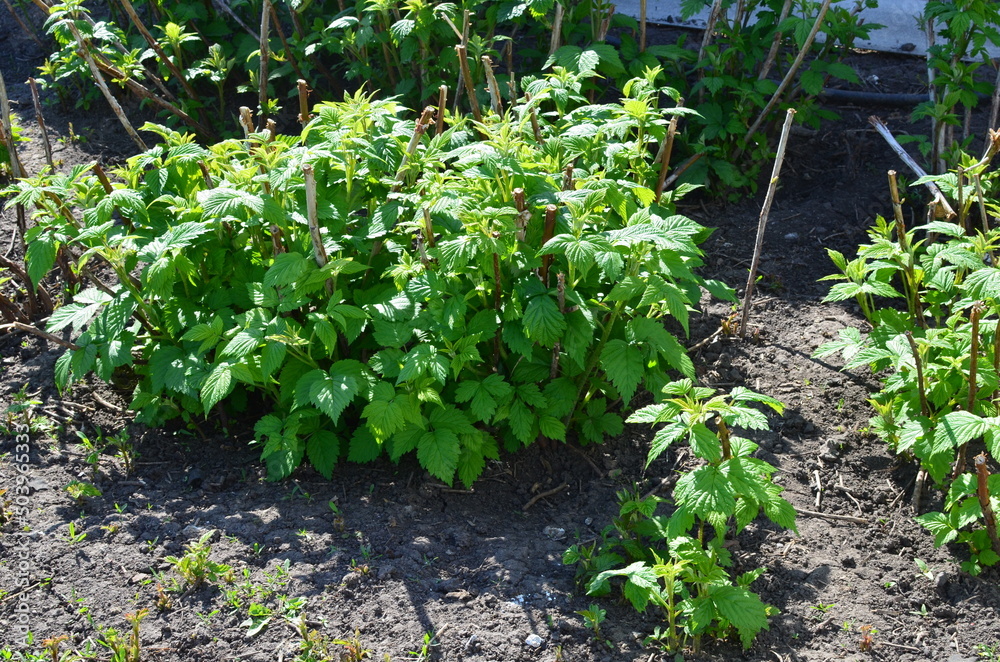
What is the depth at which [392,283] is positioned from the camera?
329cm

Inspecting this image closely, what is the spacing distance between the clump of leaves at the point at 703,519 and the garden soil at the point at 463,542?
124 millimetres

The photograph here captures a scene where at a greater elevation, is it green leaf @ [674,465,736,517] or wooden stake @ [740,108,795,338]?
wooden stake @ [740,108,795,338]

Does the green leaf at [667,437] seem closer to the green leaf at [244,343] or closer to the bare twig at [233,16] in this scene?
the green leaf at [244,343]

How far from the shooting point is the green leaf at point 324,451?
3215 millimetres

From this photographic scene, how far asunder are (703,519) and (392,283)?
1.46 metres

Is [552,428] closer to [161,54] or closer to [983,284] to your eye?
[983,284]

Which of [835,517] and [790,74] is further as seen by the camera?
[790,74]

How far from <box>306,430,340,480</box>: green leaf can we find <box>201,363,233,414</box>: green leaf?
1.47 feet

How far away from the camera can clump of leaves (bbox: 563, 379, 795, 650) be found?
257 cm

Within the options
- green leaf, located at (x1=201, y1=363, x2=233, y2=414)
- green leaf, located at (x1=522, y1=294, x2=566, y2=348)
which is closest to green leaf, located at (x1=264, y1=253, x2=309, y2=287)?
green leaf, located at (x1=201, y1=363, x2=233, y2=414)

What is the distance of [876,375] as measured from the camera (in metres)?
3.71

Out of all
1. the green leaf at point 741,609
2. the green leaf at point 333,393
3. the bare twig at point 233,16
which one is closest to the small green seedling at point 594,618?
the green leaf at point 741,609

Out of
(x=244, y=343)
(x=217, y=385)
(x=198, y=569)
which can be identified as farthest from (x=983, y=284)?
(x=198, y=569)

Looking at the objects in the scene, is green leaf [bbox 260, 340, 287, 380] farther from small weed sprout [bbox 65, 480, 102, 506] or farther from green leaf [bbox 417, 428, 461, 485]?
small weed sprout [bbox 65, 480, 102, 506]
